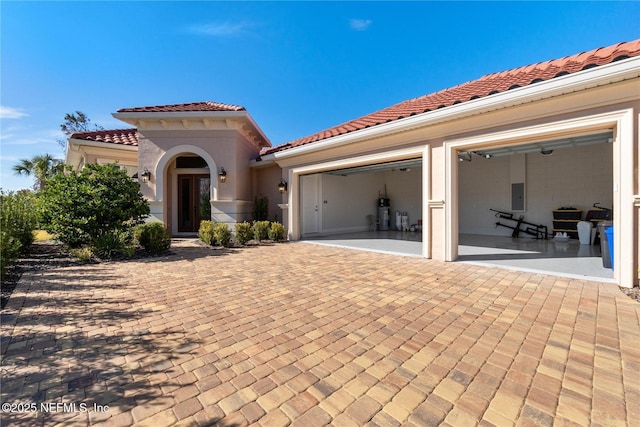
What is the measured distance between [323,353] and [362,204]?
42.7 feet

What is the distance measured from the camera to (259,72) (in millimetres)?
12430

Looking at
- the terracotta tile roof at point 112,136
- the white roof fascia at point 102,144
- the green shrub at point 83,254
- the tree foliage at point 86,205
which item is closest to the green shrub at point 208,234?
the tree foliage at point 86,205

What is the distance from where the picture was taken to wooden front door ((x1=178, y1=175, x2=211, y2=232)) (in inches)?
472

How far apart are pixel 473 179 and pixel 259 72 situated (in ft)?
36.2

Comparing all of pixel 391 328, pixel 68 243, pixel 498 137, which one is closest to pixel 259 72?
pixel 68 243

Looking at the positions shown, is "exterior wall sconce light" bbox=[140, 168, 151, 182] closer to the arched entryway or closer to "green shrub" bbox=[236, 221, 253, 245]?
the arched entryway

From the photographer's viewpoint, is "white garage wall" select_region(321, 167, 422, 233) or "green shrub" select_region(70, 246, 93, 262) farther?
"white garage wall" select_region(321, 167, 422, 233)

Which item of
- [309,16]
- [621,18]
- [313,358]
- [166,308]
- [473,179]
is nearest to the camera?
[313,358]

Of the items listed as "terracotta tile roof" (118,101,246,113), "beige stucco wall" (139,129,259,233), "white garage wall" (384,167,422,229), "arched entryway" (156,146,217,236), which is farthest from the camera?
"white garage wall" (384,167,422,229)

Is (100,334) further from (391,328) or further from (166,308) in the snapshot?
(391,328)

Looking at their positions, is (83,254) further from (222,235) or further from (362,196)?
(362,196)

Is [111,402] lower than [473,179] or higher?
lower

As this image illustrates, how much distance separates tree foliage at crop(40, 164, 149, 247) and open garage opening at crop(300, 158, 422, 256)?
21.6 ft

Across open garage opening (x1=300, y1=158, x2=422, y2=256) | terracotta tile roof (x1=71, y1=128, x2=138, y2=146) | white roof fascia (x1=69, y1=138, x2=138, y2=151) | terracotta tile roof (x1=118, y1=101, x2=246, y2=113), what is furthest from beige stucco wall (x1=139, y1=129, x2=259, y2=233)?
open garage opening (x1=300, y1=158, x2=422, y2=256)
